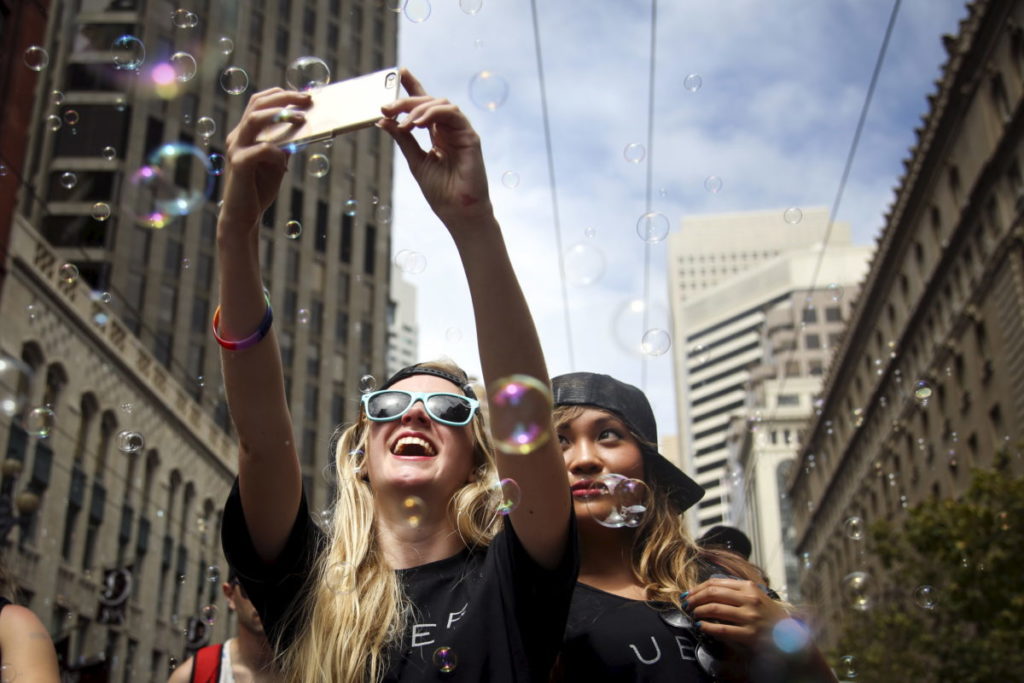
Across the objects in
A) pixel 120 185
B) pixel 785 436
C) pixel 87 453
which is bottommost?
pixel 87 453

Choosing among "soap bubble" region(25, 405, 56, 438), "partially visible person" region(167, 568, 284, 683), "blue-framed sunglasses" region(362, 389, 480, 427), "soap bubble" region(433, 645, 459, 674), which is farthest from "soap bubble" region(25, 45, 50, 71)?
"soap bubble" region(433, 645, 459, 674)

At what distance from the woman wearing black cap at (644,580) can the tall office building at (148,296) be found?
50.6 inches

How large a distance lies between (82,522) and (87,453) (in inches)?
61.1

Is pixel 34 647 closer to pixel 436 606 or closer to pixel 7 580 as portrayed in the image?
pixel 7 580

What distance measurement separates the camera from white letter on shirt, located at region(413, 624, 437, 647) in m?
2.54

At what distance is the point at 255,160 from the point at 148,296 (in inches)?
1798

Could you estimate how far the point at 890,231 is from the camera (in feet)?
125

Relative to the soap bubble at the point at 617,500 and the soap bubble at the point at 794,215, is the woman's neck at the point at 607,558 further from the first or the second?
the soap bubble at the point at 794,215

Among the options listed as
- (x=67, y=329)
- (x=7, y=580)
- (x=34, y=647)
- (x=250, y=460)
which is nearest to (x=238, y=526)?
(x=250, y=460)

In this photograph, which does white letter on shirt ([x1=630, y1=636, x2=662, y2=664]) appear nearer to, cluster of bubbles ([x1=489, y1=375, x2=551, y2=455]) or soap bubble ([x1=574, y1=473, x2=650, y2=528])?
soap bubble ([x1=574, y1=473, x2=650, y2=528])

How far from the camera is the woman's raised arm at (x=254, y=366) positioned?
96.5 inches

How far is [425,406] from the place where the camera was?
297 cm

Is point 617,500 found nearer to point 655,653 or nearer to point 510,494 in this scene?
point 655,653

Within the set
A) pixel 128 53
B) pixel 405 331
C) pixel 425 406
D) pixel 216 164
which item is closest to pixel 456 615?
pixel 425 406
